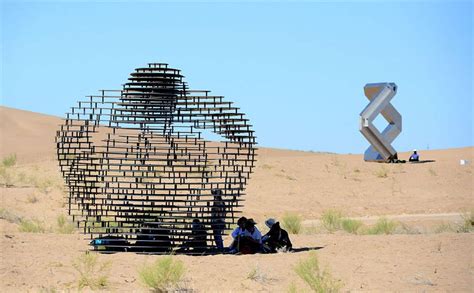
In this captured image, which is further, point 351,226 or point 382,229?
point 351,226

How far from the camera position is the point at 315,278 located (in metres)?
13.2

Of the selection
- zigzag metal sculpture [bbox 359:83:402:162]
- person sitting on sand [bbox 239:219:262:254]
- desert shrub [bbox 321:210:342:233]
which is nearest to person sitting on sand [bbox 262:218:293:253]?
person sitting on sand [bbox 239:219:262:254]

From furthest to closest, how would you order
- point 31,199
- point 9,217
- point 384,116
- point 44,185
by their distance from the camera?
point 384,116, point 44,185, point 31,199, point 9,217

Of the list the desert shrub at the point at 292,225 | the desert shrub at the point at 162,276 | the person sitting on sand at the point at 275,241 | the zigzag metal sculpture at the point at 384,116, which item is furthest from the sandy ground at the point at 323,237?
the zigzag metal sculpture at the point at 384,116

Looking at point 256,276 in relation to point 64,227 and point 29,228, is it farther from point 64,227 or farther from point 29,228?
point 64,227

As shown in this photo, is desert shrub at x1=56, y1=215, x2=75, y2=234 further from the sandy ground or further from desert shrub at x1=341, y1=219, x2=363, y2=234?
desert shrub at x1=341, y1=219, x2=363, y2=234

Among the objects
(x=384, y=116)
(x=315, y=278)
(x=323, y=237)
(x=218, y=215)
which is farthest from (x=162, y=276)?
(x=384, y=116)

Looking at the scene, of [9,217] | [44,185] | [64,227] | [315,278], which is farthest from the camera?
[44,185]

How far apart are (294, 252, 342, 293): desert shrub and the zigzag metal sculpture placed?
24716 mm

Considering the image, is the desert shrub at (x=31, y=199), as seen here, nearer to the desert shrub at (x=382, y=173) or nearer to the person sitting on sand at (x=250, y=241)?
the person sitting on sand at (x=250, y=241)

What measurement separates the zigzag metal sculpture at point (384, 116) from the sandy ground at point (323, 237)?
105 cm

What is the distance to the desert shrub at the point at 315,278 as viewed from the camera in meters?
12.6

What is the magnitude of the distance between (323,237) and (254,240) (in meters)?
3.02

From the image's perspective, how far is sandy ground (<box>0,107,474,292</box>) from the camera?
1372 cm
